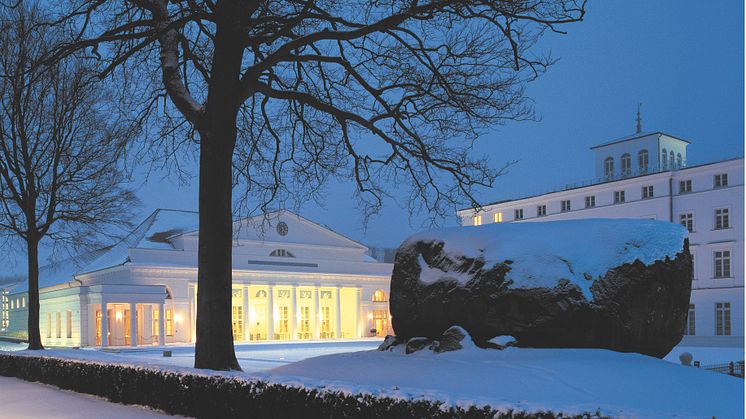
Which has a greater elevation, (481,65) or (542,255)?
(481,65)

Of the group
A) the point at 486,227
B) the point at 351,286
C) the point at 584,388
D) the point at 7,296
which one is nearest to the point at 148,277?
the point at 351,286

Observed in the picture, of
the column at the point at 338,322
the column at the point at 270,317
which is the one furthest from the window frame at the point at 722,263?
the column at the point at 270,317

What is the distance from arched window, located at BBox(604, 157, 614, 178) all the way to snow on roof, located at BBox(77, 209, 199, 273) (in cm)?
3305

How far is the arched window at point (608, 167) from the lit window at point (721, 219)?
516 inches

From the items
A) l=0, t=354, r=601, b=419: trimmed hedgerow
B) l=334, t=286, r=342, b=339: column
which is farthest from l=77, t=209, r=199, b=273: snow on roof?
l=0, t=354, r=601, b=419: trimmed hedgerow

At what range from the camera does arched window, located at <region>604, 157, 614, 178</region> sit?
59.4 meters

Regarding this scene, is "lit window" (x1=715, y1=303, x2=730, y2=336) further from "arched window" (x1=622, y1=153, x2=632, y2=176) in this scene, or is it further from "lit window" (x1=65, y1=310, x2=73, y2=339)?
"lit window" (x1=65, y1=310, x2=73, y2=339)

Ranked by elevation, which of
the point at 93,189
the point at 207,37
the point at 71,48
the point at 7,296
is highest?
the point at 207,37

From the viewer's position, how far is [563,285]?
38.2 feet

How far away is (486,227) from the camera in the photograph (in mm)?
13523

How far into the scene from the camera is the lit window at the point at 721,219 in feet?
151

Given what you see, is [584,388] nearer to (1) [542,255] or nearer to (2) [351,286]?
(1) [542,255]

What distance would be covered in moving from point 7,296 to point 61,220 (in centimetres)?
4361

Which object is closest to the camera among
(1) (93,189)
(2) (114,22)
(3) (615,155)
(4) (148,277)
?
(2) (114,22)
